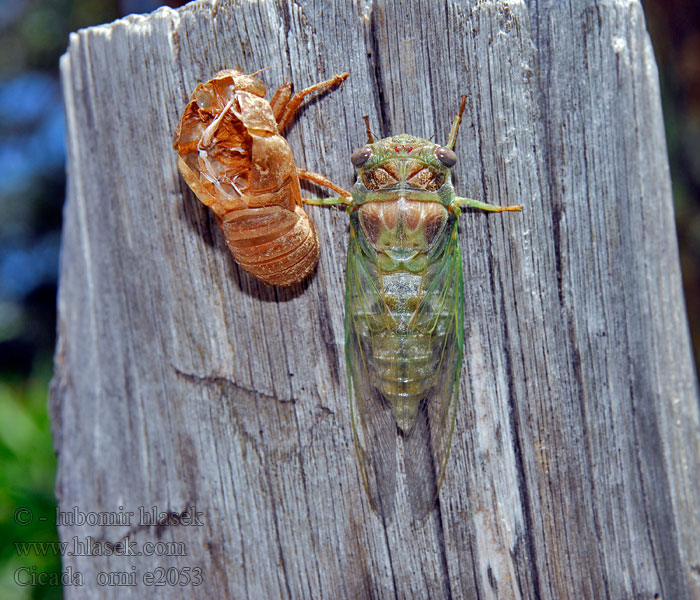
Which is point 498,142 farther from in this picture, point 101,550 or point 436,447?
point 101,550

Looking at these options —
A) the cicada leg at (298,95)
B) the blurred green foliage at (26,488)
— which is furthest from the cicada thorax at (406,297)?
the blurred green foliage at (26,488)

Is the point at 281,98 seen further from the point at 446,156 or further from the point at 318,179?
the point at 446,156

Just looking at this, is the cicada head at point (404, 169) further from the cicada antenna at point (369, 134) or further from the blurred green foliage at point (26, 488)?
the blurred green foliage at point (26, 488)

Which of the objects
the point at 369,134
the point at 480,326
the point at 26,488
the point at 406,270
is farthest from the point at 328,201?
the point at 26,488

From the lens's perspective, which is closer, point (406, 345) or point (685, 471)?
point (685, 471)

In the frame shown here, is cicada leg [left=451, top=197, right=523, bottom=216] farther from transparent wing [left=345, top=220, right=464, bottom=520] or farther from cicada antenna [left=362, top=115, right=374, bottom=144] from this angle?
cicada antenna [left=362, top=115, right=374, bottom=144]

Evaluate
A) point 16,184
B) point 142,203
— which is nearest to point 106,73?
point 142,203
